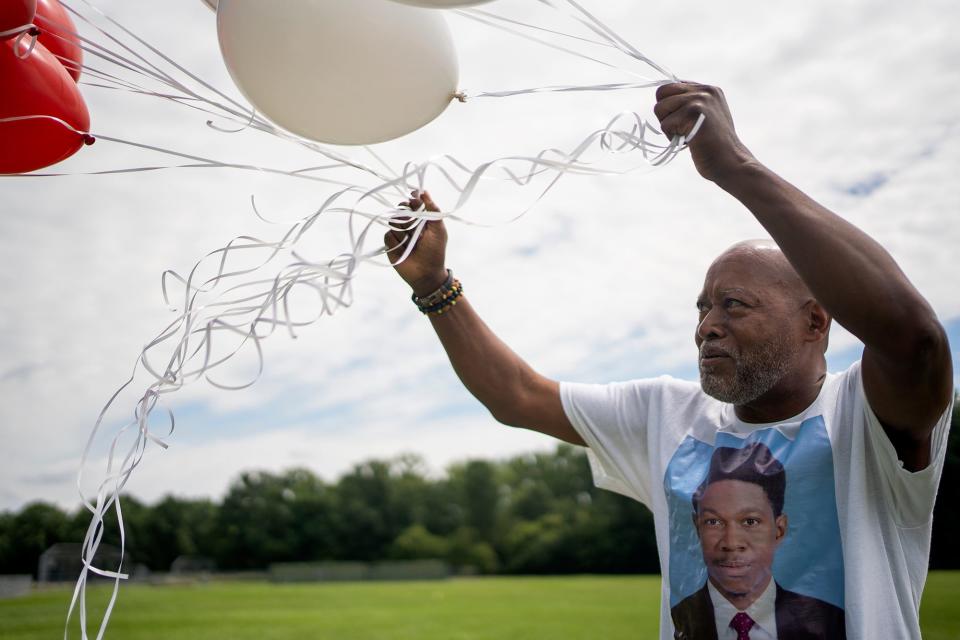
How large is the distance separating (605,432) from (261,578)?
2089 inches

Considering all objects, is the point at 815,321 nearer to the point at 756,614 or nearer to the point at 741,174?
the point at 741,174

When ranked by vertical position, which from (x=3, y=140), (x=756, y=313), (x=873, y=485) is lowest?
(x=873, y=485)

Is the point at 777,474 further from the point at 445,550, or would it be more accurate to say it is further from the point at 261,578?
the point at 445,550

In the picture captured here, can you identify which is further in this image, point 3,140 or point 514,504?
point 514,504

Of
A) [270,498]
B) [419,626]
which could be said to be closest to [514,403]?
[419,626]

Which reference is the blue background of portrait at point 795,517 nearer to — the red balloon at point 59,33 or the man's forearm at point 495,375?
the man's forearm at point 495,375

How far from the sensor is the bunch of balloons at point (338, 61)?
162 centimetres

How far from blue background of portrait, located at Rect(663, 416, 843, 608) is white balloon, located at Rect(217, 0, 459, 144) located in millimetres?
1026

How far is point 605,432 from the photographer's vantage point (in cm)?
212

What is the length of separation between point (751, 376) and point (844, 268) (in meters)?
0.42

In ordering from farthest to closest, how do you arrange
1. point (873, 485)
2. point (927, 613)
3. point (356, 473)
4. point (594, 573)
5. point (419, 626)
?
point (356, 473) < point (594, 573) < point (419, 626) < point (927, 613) < point (873, 485)

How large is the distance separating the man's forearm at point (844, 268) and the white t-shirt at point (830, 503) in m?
0.25

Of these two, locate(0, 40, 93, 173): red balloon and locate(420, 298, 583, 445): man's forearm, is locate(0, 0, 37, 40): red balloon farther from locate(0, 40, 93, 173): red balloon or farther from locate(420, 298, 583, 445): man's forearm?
locate(420, 298, 583, 445): man's forearm

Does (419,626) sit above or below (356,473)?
below
